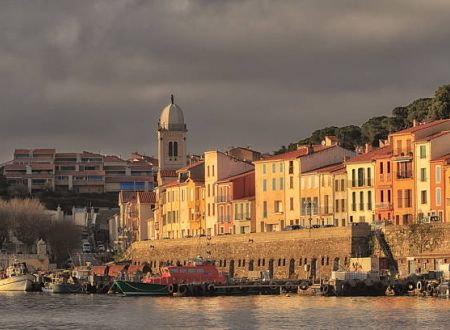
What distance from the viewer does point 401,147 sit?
127 m

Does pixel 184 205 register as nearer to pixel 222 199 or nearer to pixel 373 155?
pixel 222 199

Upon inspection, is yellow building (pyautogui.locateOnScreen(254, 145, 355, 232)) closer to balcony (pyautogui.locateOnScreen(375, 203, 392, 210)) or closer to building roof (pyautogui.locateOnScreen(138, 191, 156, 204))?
balcony (pyautogui.locateOnScreen(375, 203, 392, 210))

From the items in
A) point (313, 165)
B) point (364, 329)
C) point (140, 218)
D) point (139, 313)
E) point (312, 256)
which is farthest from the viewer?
point (140, 218)

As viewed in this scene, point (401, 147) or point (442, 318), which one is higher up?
point (401, 147)

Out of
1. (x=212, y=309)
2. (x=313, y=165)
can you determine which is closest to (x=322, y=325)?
(x=212, y=309)

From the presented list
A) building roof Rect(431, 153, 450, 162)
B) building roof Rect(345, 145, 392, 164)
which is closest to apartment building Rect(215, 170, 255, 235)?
building roof Rect(345, 145, 392, 164)

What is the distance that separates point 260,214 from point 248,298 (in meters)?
30.6

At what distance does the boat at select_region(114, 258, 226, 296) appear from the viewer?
118 m

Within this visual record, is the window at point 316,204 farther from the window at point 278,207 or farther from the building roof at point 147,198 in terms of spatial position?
the building roof at point 147,198

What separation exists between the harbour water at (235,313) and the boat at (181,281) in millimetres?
2898

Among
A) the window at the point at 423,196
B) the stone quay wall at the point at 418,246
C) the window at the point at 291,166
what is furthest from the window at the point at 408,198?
the window at the point at 291,166

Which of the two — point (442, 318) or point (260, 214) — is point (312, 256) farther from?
point (442, 318)

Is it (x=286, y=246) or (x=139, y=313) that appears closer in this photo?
(x=139, y=313)

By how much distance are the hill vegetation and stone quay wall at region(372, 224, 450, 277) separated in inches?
1566
